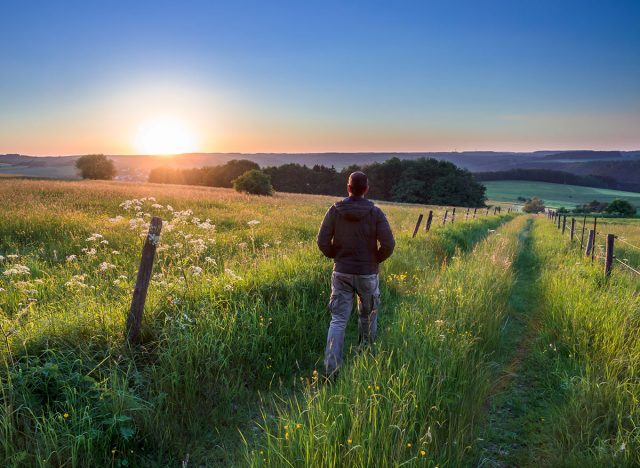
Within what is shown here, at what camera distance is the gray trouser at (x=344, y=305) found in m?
4.92

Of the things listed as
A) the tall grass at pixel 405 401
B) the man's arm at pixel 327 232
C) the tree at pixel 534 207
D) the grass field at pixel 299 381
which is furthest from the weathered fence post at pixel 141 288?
the tree at pixel 534 207

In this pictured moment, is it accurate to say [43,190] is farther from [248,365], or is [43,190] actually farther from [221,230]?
[248,365]

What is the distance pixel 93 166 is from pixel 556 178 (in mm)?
165626

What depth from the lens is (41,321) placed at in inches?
175

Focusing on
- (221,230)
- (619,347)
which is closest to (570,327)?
(619,347)

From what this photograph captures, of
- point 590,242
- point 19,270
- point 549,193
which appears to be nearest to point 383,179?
point 549,193

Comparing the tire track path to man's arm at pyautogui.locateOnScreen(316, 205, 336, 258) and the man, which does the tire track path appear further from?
man's arm at pyautogui.locateOnScreen(316, 205, 336, 258)

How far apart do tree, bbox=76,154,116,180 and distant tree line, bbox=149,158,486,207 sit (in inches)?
591

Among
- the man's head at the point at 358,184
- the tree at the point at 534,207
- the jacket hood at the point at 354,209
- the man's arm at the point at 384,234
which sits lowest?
the tree at the point at 534,207

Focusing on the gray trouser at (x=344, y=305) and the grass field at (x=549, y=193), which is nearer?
the gray trouser at (x=344, y=305)

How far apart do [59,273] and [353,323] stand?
229 inches

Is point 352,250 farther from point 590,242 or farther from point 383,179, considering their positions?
point 383,179

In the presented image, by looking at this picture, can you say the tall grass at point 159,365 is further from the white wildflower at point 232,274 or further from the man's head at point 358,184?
the man's head at point 358,184

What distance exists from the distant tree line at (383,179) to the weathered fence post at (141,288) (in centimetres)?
7940
